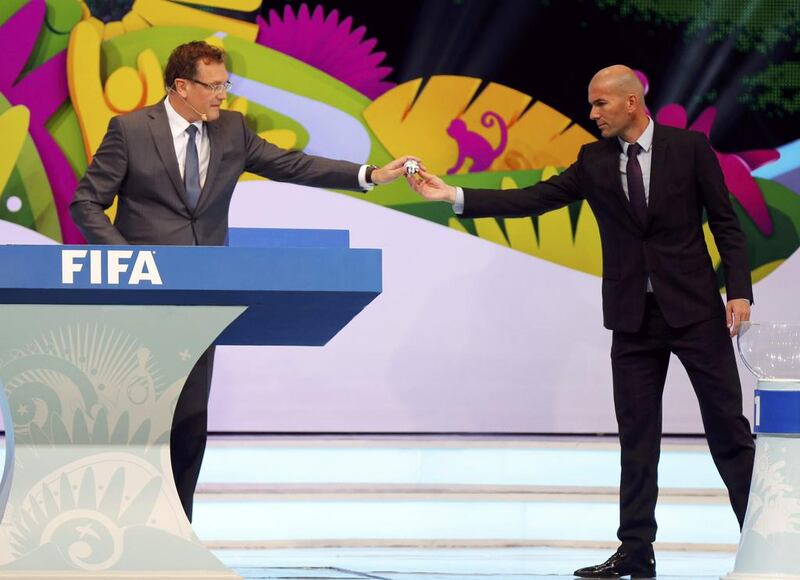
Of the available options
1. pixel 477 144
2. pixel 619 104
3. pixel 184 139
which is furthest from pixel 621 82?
pixel 477 144

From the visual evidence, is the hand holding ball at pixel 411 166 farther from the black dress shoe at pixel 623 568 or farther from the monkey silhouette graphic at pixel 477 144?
the monkey silhouette graphic at pixel 477 144

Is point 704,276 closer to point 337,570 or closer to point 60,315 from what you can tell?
point 337,570

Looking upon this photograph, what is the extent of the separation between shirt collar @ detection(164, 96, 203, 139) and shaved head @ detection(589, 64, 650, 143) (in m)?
1.17

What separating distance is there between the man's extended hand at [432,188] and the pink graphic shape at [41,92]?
240 centimetres

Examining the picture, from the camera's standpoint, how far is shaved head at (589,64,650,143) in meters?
3.65

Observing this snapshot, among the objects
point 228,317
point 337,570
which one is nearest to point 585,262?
point 337,570

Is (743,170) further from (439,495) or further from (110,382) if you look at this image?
(110,382)

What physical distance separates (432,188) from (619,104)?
24.7 inches

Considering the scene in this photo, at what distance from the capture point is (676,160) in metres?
3.64

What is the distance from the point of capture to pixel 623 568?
11.5ft

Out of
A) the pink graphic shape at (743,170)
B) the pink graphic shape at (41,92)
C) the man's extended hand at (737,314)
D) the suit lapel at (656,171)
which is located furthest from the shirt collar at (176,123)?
the pink graphic shape at (743,170)

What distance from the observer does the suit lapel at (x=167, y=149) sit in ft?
11.1

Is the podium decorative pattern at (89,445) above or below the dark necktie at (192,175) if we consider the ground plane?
below

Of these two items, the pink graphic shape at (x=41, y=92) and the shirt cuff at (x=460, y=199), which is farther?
the pink graphic shape at (x=41, y=92)
